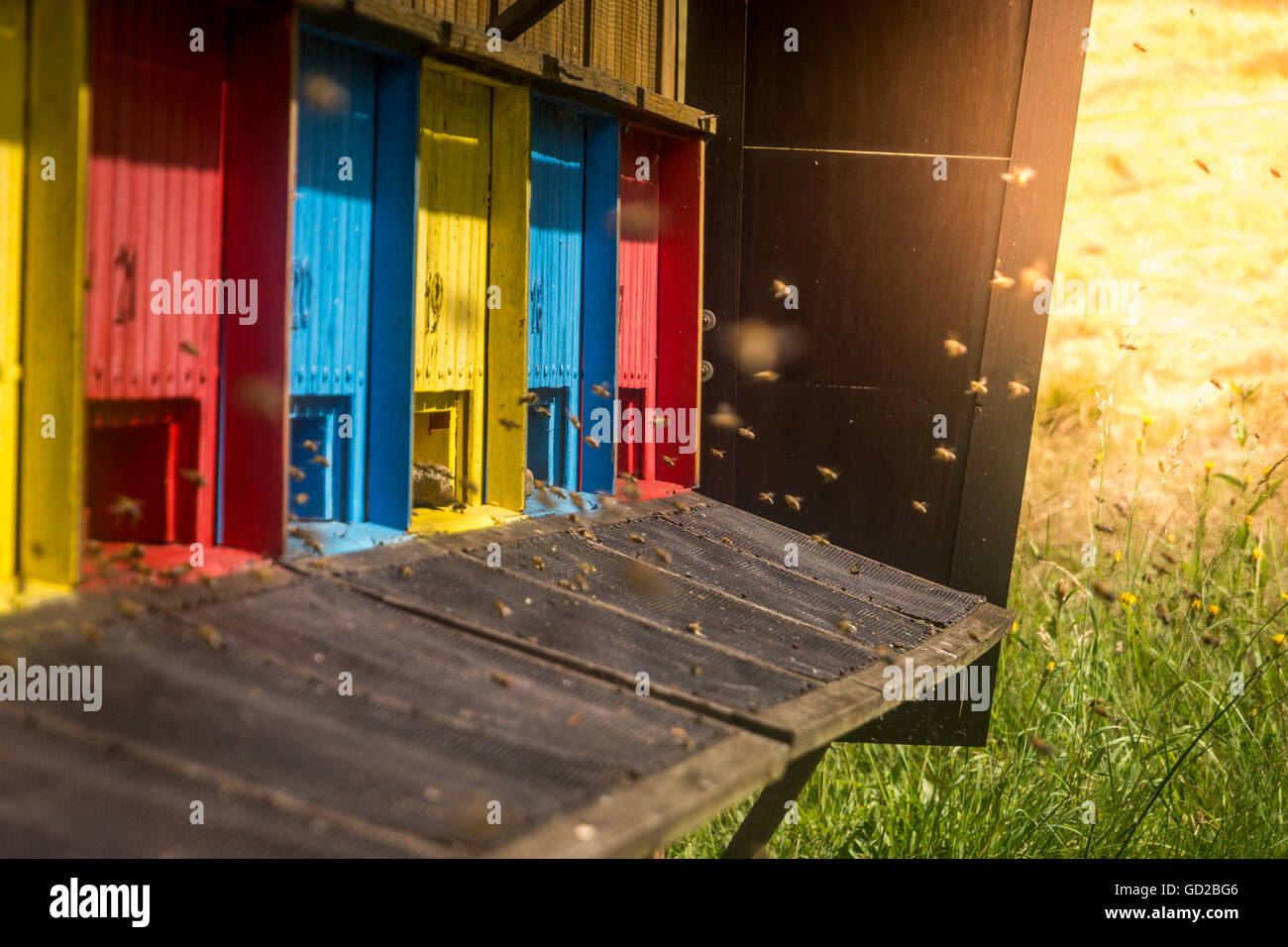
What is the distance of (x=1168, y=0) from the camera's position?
1895 cm

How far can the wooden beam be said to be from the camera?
17.8 ft

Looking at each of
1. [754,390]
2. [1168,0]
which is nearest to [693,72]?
[754,390]

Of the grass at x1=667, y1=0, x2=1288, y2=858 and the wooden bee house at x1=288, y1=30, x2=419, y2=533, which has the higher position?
the wooden bee house at x1=288, y1=30, x2=419, y2=533

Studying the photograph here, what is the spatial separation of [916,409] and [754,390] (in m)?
0.95

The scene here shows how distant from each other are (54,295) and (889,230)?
203 inches

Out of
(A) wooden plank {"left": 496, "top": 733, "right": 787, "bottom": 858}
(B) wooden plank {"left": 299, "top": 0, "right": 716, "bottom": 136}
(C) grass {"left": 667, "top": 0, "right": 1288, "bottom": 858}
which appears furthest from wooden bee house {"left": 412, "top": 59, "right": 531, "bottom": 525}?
(C) grass {"left": 667, "top": 0, "right": 1288, "bottom": 858}

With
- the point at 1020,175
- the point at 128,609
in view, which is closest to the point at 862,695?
the point at 128,609

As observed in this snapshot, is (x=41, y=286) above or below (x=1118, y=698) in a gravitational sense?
above

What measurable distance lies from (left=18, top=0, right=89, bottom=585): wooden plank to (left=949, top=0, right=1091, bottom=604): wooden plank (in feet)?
17.7

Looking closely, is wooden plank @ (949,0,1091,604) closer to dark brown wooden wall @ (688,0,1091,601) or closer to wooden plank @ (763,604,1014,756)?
dark brown wooden wall @ (688,0,1091,601)

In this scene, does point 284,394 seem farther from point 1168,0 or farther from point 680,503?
point 1168,0

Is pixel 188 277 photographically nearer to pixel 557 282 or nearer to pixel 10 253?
pixel 10 253

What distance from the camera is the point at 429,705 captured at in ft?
10.7
